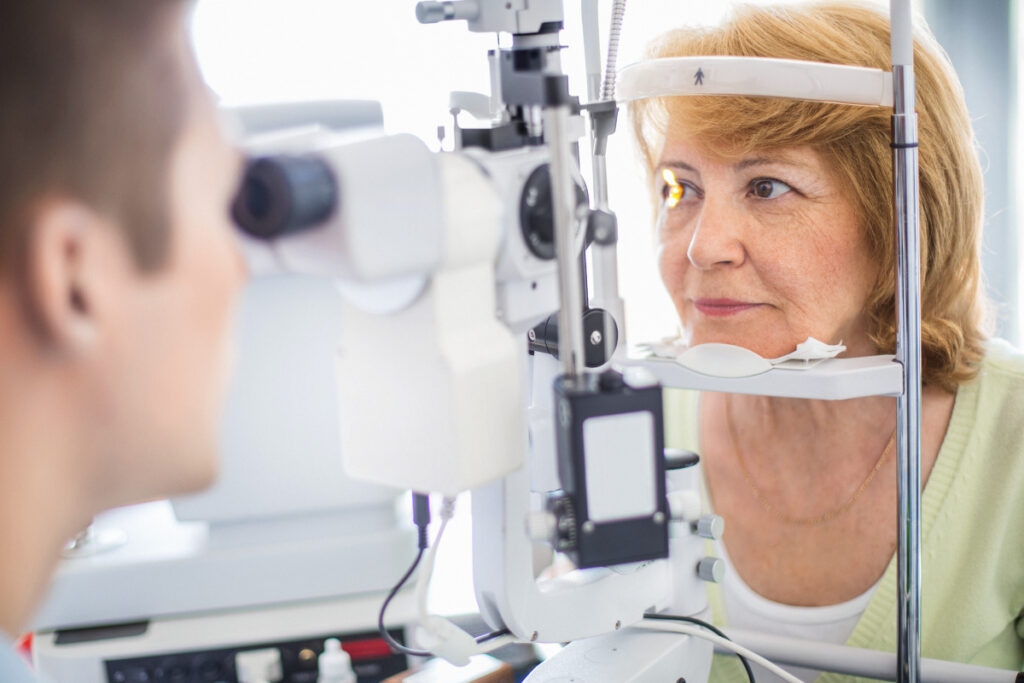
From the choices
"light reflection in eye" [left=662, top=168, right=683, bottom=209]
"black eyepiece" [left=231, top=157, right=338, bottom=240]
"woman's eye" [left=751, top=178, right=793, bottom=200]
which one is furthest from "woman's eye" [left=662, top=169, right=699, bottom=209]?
"black eyepiece" [left=231, top=157, right=338, bottom=240]

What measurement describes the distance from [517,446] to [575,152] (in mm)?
276

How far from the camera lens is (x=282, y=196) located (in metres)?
0.56

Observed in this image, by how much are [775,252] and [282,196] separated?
0.91m

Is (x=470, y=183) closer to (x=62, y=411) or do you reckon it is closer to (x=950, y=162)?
(x=62, y=411)

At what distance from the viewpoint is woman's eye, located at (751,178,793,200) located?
134 cm

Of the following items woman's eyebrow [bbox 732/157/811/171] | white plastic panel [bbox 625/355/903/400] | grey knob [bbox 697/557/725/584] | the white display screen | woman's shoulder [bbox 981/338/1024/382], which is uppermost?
woman's eyebrow [bbox 732/157/811/171]

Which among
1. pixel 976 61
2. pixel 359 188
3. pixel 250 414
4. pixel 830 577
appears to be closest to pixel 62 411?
pixel 359 188

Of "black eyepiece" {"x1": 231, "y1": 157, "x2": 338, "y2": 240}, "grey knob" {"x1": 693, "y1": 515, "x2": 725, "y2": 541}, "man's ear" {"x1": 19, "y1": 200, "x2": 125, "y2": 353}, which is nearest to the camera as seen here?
"man's ear" {"x1": 19, "y1": 200, "x2": 125, "y2": 353}

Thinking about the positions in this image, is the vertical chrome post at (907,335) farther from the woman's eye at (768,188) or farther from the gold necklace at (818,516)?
the gold necklace at (818,516)

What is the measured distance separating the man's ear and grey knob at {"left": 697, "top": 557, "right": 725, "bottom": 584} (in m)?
0.76

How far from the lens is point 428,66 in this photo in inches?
81.0

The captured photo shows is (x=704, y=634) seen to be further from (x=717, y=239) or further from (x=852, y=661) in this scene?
(x=717, y=239)

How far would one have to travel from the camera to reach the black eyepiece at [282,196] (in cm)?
56

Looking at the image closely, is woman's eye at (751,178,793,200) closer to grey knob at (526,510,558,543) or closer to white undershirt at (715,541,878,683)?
white undershirt at (715,541,878,683)
